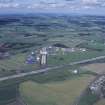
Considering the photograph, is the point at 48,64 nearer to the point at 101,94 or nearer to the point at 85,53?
the point at 85,53

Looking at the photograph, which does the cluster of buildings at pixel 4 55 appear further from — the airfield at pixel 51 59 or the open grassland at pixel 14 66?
the open grassland at pixel 14 66

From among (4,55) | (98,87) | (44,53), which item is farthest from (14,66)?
(98,87)

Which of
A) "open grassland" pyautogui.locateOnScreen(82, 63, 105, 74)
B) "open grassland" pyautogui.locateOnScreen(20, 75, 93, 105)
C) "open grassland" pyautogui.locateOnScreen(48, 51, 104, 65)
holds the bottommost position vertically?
"open grassland" pyautogui.locateOnScreen(20, 75, 93, 105)

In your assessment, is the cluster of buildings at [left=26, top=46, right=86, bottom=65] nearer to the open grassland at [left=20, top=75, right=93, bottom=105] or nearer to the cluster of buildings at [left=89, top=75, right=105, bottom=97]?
the open grassland at [left=20, top=75, right=93, bottom=105]

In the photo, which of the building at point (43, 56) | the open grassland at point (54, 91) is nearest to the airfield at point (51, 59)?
the open grassland at point (54, 91)

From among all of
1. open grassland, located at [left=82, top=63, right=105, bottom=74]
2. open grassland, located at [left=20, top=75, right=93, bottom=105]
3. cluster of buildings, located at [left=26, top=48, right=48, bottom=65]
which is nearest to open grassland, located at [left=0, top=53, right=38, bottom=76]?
cluster of buildings, located at [left=26, top=48, right=48, bottom=65]

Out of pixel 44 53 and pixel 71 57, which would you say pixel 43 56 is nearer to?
pixel 44 53
